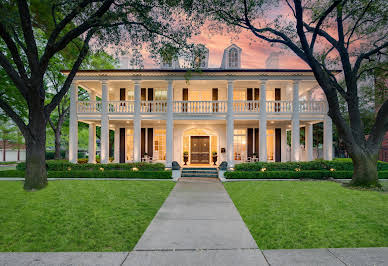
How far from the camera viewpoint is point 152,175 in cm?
1254

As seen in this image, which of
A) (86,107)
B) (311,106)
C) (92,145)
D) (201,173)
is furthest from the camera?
(92,145)

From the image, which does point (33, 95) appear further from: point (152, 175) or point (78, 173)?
point (152, 175)

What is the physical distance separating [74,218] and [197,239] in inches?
136

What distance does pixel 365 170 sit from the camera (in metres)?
9.33

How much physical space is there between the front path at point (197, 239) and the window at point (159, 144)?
33.3ft

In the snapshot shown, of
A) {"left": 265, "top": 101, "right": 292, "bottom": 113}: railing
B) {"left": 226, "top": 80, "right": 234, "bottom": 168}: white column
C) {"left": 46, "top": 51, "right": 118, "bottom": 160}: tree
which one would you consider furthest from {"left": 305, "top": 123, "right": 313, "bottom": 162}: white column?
{"left": 46, "top": 51, "right": 118, "bottom": 160}: tree

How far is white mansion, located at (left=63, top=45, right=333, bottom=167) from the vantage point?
560 inches

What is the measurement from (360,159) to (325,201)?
4.16 metres

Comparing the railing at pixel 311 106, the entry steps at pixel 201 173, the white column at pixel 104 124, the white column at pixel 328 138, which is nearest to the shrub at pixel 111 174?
the white column at pixel 104 124

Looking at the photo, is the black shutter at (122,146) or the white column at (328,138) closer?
the white column at (328,138)

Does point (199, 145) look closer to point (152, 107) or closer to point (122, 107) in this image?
point (152, 107)

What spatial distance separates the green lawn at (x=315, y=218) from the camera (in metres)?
4.21

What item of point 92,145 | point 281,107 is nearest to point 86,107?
point 92,145

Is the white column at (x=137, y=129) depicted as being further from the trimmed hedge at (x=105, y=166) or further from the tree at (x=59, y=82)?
the tree at (x=59, y=82)
